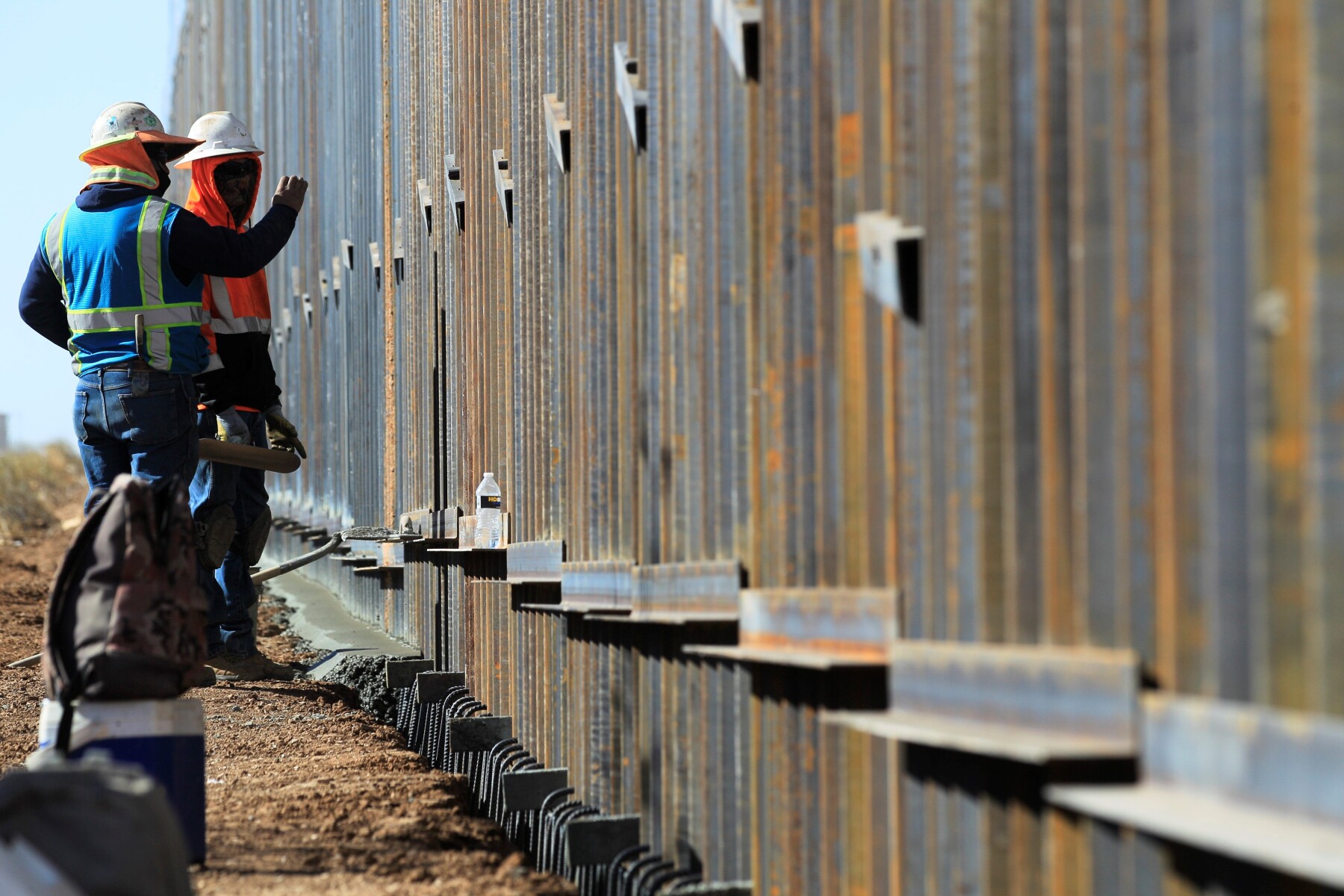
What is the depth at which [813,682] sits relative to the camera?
3275 millimetres

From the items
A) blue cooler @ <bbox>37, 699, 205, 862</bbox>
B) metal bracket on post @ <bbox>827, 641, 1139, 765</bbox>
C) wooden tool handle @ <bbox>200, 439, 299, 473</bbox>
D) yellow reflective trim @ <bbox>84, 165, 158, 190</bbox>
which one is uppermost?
yellow reflective trim @ <bbox>84, 165, 158, 190</bbox>

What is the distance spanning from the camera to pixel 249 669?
8375mm

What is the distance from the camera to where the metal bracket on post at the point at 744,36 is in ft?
11.5

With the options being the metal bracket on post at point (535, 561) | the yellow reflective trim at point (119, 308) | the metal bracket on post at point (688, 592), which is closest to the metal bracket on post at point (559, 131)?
the metal bracket on post at point (535, 561)

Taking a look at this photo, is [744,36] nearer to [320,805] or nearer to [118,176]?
[320,805]

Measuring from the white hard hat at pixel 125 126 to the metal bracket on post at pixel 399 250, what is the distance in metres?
2.23

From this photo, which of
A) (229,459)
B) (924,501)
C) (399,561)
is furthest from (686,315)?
(399,561)

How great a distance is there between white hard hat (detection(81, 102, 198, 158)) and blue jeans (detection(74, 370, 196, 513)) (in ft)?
3.15

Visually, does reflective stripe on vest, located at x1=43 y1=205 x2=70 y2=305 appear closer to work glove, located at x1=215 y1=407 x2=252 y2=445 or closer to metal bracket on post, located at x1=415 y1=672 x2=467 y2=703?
work glove, located at x1=215 y1=407 x2=252 y2=445

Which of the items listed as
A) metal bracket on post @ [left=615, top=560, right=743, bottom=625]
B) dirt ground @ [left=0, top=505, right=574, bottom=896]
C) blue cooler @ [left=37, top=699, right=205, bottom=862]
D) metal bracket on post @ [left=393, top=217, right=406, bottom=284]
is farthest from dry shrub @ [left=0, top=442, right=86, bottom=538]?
metal bracket on post @ [left=615, top=560, right=743, bottom=625]

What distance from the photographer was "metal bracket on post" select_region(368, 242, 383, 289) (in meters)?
10.1

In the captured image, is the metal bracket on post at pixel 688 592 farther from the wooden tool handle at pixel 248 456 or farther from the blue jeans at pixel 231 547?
the blue jeans at pixel 231 547

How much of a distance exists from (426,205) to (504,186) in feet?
6.94

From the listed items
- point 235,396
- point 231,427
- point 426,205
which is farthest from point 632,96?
point 235,396
